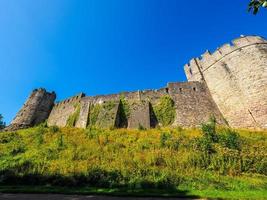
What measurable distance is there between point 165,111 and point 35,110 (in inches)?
677

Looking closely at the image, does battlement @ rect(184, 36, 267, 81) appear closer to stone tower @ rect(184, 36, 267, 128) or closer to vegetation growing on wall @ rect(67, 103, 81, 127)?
stone tower @ rect(184, 36, 267, 128)

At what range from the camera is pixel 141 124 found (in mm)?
21000

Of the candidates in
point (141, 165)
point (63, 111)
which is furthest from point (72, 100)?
point (141, 165)

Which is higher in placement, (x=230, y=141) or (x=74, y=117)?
(x=74, y=117)

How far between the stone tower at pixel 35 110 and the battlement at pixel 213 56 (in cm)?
1905

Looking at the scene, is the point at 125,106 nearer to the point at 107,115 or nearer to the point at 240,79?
the point at 107,115

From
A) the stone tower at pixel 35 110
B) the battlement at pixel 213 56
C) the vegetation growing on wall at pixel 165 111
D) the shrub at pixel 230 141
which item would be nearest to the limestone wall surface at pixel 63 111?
the stone tower at pixel 35 110

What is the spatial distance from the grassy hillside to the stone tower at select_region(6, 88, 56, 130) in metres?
12.5

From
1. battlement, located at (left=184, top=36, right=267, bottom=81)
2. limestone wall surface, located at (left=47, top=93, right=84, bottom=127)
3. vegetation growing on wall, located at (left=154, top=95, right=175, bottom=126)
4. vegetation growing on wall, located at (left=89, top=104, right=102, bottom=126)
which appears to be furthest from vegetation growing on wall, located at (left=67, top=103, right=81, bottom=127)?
battlement, located at (left=184, top=36, right=267, bottom=81)

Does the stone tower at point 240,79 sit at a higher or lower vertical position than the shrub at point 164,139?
higher

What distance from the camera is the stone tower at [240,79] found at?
18.7 m

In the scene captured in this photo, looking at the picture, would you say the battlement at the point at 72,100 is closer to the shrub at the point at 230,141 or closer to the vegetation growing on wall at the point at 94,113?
the vegetation growing on wall at the point at 94,113

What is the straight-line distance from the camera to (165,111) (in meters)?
22.2

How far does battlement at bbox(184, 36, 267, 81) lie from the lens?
22.0 m
